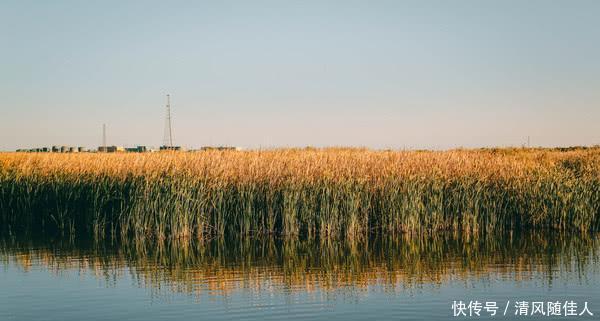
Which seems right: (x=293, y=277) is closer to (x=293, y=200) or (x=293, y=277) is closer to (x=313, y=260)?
(x=313, y=260)

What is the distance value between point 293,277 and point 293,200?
19.1 feet

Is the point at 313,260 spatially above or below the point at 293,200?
below

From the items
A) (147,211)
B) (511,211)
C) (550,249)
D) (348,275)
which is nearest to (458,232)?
(511,211)

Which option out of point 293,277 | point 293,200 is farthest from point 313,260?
point 293,200

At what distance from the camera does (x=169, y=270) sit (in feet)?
46.6

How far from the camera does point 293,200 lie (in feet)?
62.6

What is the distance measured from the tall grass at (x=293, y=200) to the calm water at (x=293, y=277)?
43.1 inches

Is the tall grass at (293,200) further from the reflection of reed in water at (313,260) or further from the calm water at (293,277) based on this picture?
the calm water at (293,277)

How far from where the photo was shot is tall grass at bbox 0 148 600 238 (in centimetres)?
1889

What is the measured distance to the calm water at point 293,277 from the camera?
35.1 feet

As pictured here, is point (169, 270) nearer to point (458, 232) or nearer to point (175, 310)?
point (175, 310)

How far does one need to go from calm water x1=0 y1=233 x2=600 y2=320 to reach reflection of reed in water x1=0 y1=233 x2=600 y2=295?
23 millimetres

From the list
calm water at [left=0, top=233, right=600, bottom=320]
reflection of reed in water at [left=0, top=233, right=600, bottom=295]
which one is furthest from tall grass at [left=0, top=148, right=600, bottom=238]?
calm water at [left=0, top=233, right=600, bottom=320]

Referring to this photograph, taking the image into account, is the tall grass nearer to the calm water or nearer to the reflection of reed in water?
the reflection of reed in water
